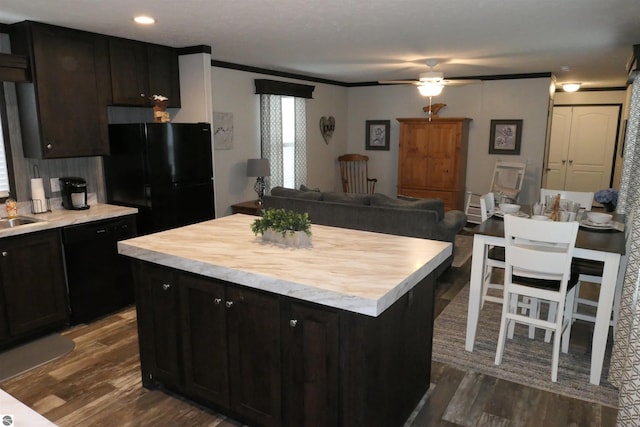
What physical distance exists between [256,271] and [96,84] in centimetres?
284

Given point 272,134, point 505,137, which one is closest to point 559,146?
point 505,137

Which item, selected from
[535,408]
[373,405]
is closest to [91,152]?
[373,405]

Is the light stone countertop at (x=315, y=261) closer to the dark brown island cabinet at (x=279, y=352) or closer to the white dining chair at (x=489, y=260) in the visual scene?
the dark brown island cabinet at (x=279, y=352)

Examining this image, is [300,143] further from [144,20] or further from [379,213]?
[144,20]

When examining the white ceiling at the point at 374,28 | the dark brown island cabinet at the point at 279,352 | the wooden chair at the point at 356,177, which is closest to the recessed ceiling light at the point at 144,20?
the white ceiling at the point at 374,28

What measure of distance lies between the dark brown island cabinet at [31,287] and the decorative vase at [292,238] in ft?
6.46

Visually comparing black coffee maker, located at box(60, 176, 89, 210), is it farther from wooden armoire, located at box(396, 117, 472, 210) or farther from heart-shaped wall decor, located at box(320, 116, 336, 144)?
wooden armoire, located at box(396, 117, 472, 210)

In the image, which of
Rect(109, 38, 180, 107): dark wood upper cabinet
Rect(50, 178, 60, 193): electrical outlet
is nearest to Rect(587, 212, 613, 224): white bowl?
Rect(109, 38, 180, 107): dark wood upper cabinet

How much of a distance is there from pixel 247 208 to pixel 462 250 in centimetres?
287

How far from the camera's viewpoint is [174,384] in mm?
2635

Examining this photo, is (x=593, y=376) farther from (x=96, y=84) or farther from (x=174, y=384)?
(x=96, y=84)

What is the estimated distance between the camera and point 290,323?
6.84 ft

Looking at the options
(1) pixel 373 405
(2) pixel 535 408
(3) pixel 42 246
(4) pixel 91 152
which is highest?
(4) pixel 91 152

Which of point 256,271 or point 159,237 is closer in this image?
point 256,271
